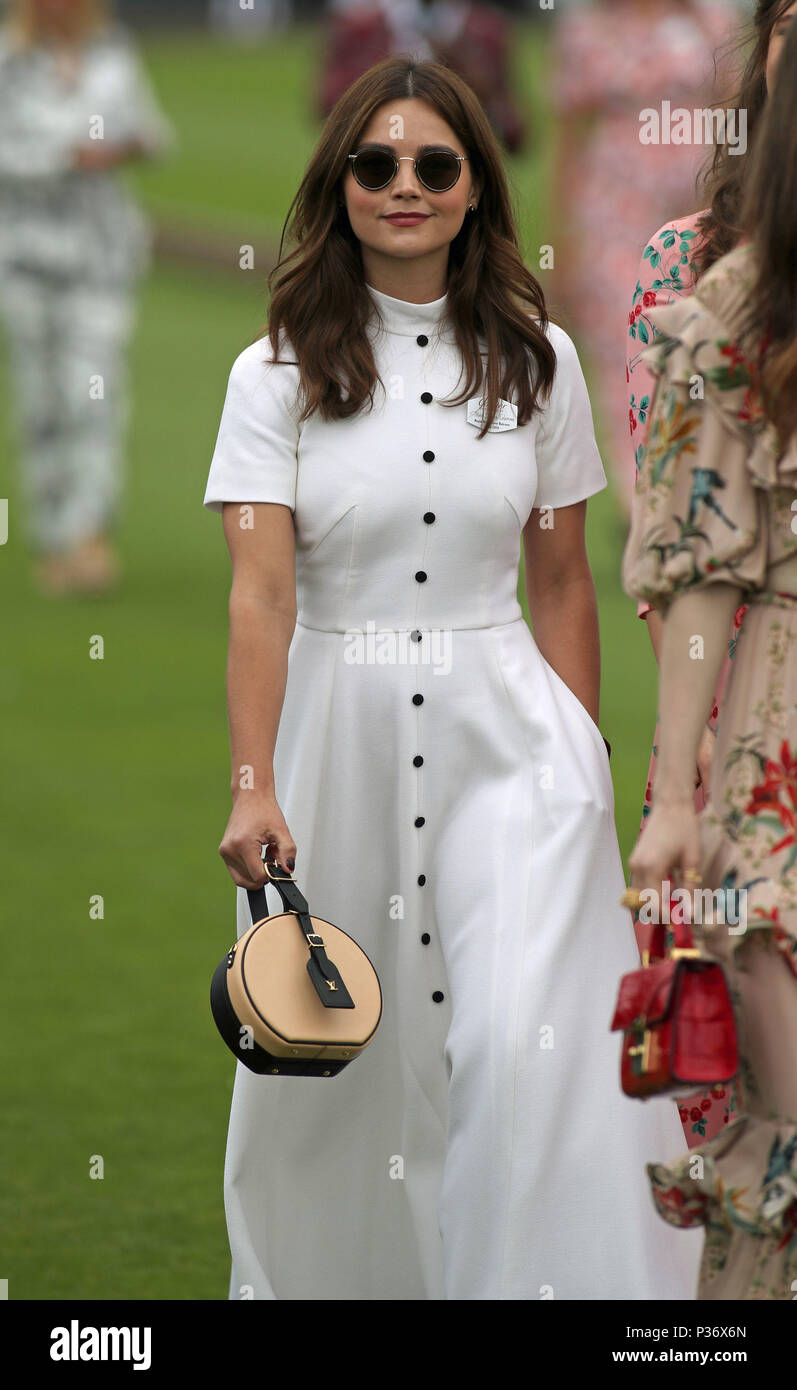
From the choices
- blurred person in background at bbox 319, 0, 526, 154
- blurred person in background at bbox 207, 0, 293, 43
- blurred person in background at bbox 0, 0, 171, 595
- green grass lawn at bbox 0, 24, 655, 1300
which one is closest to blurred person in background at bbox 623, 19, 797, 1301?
green grass lawn at bbox 0, 24, 655, 1300

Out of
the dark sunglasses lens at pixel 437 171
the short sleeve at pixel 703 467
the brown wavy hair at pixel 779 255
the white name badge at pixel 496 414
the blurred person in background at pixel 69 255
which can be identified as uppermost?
the blurred person in background at pixel 69 255

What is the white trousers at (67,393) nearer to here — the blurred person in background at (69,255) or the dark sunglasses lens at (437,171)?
the blurred person in background at (69,255)

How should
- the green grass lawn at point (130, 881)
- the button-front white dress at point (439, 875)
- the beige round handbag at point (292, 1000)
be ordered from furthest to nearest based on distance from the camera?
1. the green grass lawn at point (130, 881)
2. the button-front white dress at point (439, 875)
3. the beige round handbag at point (292, 1000)

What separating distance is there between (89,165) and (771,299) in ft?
30.8

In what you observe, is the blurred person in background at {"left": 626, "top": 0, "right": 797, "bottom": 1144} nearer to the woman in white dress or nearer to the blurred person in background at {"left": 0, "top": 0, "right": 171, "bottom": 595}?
the woman in white dress

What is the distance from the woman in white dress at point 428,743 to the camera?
13.1 ft

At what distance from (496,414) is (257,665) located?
0.57 metres

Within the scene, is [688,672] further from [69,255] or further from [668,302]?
[69,255]

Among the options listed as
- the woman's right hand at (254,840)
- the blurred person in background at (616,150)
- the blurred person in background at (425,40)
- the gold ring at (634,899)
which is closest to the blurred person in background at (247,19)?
the blurred person in background at (616,150)

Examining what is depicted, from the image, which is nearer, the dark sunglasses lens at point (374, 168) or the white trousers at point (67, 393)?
the dark sunglasses lens at point (374, 168)

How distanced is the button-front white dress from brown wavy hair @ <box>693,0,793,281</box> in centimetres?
29

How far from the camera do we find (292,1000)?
3.87 meters

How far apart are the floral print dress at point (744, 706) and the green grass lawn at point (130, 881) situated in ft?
4.15

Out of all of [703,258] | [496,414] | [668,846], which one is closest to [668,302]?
[703,258]
